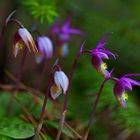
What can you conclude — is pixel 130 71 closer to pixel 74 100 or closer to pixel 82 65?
pixel 82 65

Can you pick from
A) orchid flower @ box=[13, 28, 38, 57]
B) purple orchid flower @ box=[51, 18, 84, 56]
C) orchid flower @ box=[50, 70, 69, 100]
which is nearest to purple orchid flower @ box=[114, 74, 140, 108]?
orchid flower @ box=[50, 70, 69, 100]

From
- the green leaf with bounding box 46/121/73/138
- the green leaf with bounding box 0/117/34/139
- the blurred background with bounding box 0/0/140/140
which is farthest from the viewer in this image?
the blurred background with bounding box 0/0/140/140

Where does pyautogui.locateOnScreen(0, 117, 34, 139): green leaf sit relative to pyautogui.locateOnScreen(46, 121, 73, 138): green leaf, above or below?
above

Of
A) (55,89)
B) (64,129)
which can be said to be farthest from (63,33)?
(55,89)

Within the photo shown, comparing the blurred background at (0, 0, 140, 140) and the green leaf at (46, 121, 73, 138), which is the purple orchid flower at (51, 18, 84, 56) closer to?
the blurred background at (0, 0, 140, 140)

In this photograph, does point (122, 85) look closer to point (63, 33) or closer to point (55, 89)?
point (55, 89)

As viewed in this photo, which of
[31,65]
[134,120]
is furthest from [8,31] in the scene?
[134,120]
